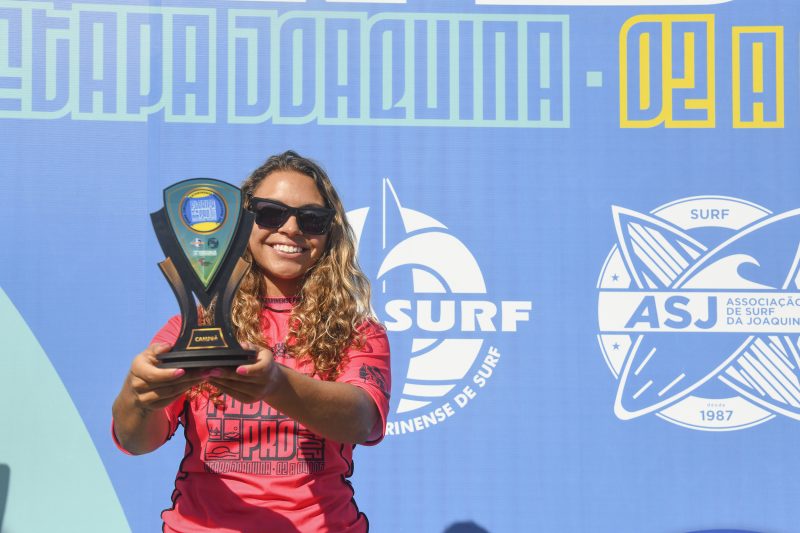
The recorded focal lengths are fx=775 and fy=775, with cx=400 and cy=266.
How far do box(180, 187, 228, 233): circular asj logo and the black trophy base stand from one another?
322mm

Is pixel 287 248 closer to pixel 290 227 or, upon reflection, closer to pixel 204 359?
pixel 290 227

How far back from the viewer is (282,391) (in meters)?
1.29

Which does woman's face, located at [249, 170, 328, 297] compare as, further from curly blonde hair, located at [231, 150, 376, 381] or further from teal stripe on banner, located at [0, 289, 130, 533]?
teal stripe on banner, located at [0, 289, 130, 533]

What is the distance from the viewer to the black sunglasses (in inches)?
61.8

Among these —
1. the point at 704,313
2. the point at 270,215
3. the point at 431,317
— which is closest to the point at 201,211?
the point at 270,215

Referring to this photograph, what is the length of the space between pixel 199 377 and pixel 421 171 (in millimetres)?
1905

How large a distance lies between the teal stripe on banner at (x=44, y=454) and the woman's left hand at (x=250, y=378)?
1.90m

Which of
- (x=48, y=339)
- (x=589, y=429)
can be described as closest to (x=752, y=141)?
(x=589, y=429)

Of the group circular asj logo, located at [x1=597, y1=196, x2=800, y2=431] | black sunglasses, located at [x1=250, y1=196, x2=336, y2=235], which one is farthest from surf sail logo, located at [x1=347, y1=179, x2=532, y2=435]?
black sunglasses, located at [x1=250, y1=196, x2=336, y2=235]

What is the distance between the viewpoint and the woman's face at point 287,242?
1.58 meters

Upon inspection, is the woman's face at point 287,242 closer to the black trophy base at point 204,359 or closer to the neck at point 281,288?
the neck at point 281,288

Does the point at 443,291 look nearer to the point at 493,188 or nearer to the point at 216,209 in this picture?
the point at 493,188

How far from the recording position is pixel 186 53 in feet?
9.76

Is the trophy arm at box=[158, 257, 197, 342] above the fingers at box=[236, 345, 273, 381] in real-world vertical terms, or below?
above
